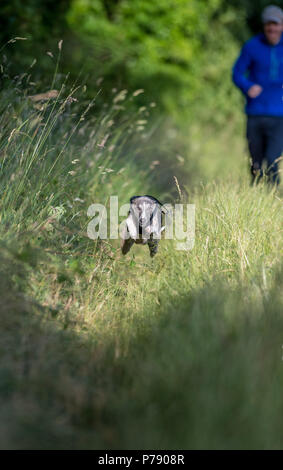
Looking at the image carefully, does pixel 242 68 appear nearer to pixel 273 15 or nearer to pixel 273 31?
pixel 273 31

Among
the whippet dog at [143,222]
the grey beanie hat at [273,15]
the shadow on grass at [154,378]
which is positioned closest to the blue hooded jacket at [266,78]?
the grey beanie hat at [273,15]

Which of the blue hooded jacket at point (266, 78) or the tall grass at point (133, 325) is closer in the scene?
the tall grass at point (133, 325)

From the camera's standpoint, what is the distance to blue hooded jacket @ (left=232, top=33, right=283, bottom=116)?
581 cm

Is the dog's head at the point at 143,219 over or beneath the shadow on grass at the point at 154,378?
over

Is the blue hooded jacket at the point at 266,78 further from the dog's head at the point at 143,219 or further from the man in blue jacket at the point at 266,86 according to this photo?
the dog's head at the point at 143,219

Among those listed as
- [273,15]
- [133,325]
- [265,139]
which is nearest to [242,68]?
[273,15]

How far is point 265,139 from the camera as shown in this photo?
5.99m

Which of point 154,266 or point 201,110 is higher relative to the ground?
point 201,110

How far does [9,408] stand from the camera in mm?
2535

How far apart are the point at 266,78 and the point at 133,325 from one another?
11.2 ft

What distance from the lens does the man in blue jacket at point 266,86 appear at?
5805 mm

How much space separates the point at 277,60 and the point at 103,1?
4.14 m

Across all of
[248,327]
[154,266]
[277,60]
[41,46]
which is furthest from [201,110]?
[248,327]

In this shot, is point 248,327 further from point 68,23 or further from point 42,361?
point 68,23
